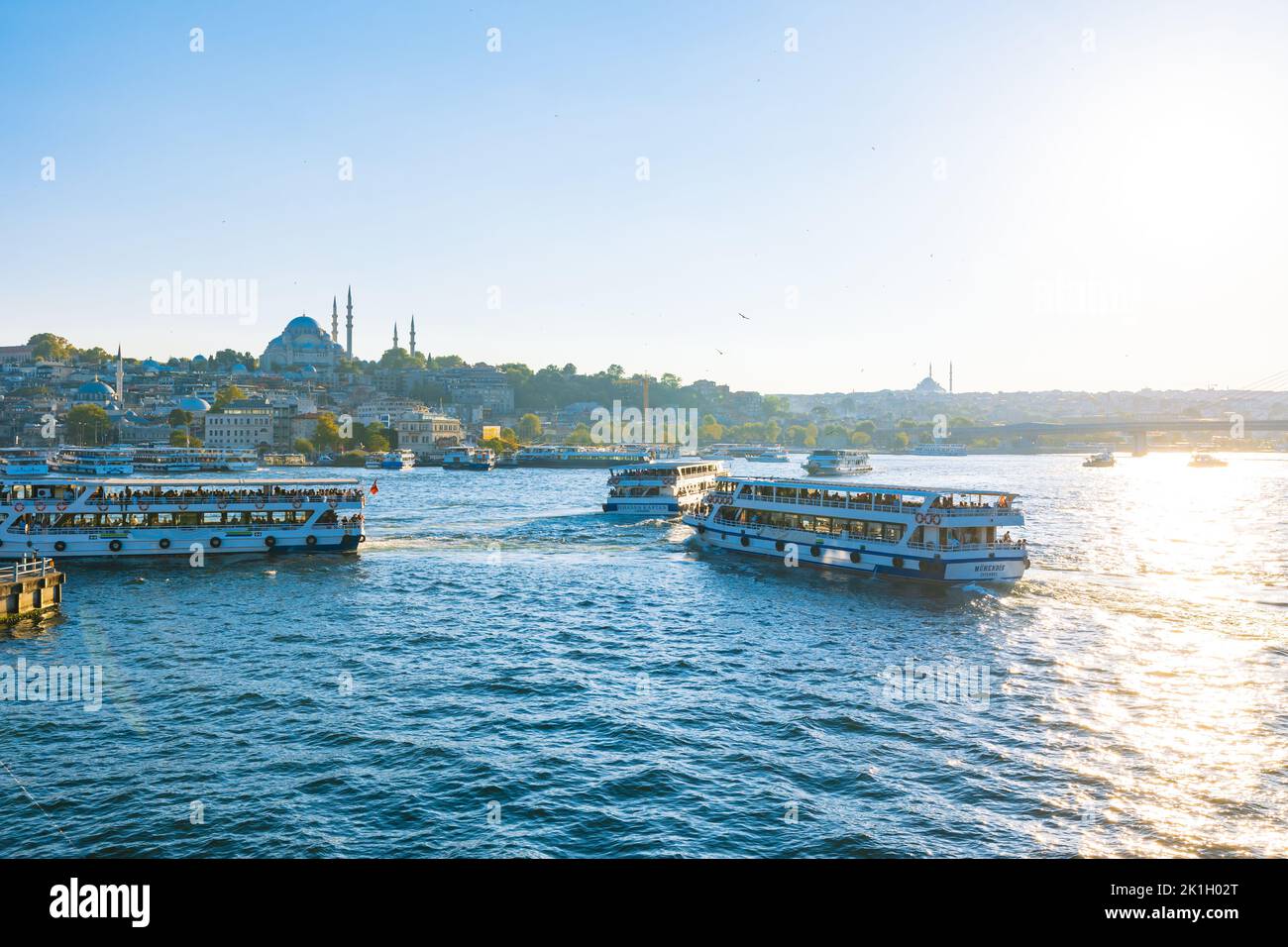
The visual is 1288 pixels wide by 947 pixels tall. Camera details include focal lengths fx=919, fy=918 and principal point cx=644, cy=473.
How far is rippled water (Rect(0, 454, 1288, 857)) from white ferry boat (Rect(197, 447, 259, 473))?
113102 millimetres

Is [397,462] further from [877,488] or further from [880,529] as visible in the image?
[880,529]

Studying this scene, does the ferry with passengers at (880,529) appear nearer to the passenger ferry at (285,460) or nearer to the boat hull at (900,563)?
the boat hull at (900,563)

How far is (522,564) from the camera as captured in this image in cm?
5194

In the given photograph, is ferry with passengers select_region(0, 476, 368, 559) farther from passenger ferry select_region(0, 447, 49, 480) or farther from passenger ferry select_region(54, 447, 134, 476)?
passenger ferry select_region(54, 447, 134, 476)

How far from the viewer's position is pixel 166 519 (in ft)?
172

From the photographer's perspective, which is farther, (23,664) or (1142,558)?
(1142,558)

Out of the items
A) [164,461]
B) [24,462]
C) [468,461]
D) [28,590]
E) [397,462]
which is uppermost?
[24,462]

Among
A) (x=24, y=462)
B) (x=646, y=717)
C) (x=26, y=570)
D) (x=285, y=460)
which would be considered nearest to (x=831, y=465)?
(x=285, y=460)

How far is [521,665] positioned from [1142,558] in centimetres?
4065

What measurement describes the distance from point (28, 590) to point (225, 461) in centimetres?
13339

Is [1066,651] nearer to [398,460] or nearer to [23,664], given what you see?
[23,664]

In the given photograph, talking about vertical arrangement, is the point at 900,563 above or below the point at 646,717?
above

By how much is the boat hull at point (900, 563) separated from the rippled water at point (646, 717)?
100cm
